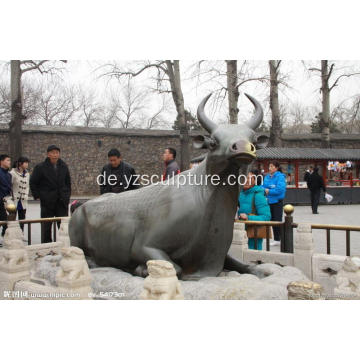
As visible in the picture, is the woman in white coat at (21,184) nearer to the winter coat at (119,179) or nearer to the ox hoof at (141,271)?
the winter coat at (119,179)

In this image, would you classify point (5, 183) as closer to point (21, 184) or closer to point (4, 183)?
point (4, 183)

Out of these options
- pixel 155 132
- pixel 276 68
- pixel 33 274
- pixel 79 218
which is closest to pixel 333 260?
pixel 276 68

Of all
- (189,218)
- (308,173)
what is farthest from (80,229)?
(308,173)

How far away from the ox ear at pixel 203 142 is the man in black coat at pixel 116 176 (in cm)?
99

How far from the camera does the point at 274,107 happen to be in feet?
15.0

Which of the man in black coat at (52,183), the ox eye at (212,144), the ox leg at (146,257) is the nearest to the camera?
the ox eye at (212,144)

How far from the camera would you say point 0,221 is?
14.0 ft

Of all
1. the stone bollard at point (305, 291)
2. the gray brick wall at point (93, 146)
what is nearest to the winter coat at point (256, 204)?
the gray brick wall at point (93, 146)

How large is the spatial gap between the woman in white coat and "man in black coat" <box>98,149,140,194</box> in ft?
2.55

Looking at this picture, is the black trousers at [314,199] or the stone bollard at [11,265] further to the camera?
the black trousers at [314,199]

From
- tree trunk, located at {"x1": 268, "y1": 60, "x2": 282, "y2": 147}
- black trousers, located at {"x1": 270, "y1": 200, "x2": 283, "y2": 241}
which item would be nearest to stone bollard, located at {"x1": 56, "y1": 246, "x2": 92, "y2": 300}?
tree trunk, located at {"x1": 268, "y1": 60, "x2": 282, "y2": 147}

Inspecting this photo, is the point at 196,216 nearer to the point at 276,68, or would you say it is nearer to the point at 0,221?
the point at 276,68

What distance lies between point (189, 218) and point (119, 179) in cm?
110

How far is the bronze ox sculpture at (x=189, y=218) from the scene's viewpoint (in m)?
3.22
